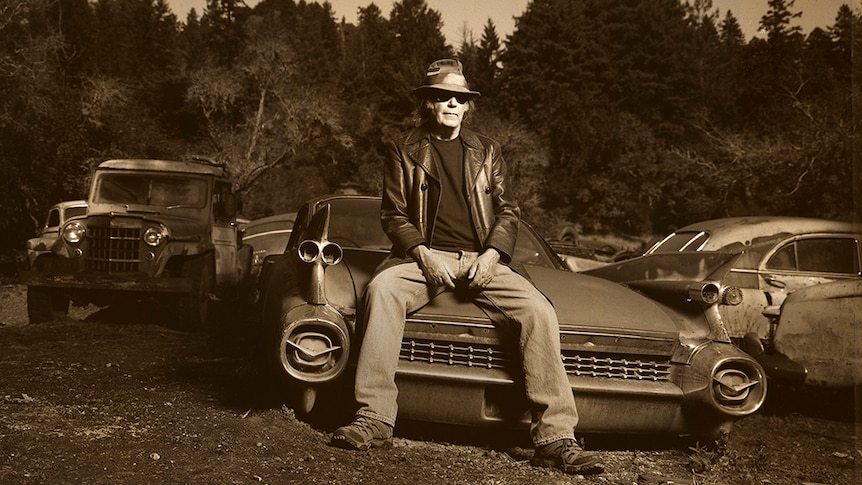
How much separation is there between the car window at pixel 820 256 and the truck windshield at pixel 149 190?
7230mm

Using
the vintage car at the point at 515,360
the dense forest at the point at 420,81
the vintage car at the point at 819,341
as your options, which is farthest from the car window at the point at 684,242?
the dense forest at the point at 420,81

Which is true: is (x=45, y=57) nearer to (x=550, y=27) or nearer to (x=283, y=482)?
(x=283, y=482)

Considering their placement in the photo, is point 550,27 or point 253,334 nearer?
point 253,334

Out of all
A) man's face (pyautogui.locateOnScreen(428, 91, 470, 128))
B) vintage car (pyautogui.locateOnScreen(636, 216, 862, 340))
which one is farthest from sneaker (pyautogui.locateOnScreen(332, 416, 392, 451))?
vintage car (pyautogui.locateOnScreen(636, 216, 862, 340))

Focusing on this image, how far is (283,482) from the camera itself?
3469 mm

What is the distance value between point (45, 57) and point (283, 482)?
21995mm

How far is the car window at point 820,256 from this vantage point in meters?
7.24

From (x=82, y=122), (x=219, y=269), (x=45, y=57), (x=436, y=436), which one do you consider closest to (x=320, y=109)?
(x=82, y=122)

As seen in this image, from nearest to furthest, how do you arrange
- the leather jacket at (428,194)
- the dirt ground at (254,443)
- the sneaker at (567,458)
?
the dirt ground at (254,443) → the sneaker at (567,458) → the leather jacket at (428,194)

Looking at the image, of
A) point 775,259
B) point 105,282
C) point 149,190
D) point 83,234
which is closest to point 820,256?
point 775,259

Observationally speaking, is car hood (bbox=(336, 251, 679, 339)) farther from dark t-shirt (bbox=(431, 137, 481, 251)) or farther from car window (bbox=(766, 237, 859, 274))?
car window (bbox=(766, 237, 859, 274))

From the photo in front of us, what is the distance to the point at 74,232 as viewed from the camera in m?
9.80

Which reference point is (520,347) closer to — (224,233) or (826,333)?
(826,333)

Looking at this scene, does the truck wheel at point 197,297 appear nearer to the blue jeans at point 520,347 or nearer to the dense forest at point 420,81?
the blue jeans at point 520,347
